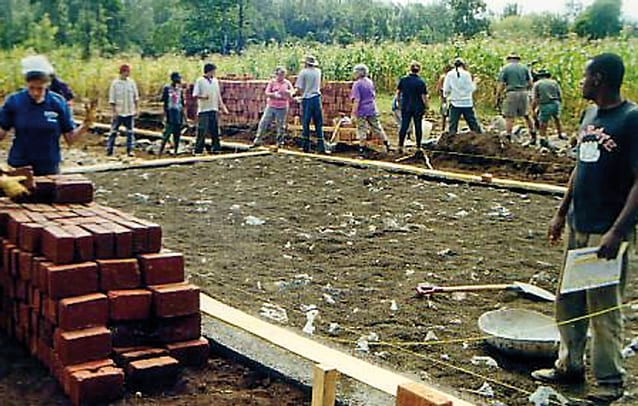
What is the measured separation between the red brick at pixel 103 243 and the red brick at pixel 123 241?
2 centimetres

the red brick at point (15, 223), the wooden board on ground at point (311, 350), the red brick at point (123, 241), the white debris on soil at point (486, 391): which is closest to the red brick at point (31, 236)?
the red brick at point (15, 223)

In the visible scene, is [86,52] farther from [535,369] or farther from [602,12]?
[535,369]

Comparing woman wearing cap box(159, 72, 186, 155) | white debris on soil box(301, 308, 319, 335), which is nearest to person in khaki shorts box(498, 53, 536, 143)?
woman wearing cap box(159, 72, 186, 155)

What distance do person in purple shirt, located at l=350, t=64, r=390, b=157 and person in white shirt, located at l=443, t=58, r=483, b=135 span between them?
1.44 meters

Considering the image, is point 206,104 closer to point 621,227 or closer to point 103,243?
point 103,243

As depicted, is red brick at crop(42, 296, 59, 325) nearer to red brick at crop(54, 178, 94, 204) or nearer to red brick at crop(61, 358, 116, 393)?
red brick at crop(61, 358, 116, 393)

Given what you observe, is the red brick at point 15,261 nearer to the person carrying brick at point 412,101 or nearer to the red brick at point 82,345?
the red brick at point 82,345

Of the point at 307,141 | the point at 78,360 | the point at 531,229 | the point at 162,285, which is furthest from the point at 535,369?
the point at 307,141

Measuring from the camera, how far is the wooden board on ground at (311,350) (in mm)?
4148

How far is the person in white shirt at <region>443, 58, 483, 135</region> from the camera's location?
14.8m

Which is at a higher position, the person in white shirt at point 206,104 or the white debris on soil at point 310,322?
the person in white shirt at point 206,104

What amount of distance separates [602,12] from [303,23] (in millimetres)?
47333

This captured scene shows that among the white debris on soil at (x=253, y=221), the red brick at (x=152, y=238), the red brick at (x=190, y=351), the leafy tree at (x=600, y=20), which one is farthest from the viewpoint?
the leafy tree at (x=600, y=20)

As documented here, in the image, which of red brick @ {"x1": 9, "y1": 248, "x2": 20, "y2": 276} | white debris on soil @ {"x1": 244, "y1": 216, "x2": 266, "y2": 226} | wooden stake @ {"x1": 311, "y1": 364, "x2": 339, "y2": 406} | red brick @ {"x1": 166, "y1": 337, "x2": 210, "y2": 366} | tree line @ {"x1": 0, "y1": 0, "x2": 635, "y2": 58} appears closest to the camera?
wooden stake @ {"x1": 311, "y1": 364, "x2": 339, "y2": 406}
